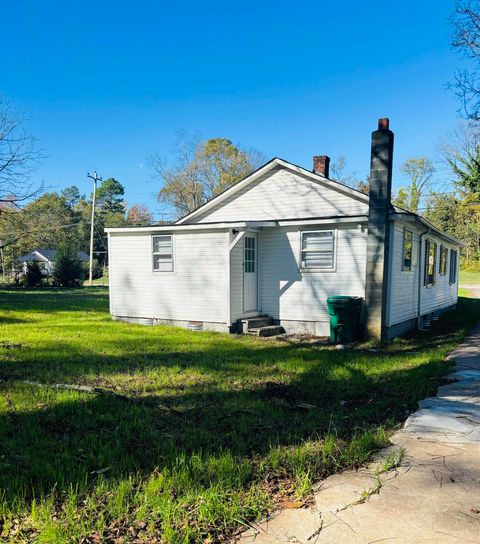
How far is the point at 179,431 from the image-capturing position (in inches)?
157

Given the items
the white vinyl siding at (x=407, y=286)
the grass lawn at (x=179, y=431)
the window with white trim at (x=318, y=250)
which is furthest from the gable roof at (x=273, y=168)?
the grass lawn at (x=179, y=431)

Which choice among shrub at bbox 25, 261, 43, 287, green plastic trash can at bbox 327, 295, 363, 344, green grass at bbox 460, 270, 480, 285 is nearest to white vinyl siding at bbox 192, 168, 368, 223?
green plastic trash can at bbox 327, 295, 363, 344

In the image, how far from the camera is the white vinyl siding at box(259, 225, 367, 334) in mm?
10250

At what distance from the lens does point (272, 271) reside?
1133 centimetres

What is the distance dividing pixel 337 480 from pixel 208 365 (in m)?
4.04

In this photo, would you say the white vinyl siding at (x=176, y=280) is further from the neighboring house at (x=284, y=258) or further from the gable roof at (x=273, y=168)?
the gable roof at (x=273, y=168)

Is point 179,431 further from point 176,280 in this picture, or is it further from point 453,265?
point 453,265

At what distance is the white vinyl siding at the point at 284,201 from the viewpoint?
11.5 metres

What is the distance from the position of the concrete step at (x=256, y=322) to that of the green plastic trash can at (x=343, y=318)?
1.97 m

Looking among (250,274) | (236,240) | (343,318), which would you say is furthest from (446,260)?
(236,240)

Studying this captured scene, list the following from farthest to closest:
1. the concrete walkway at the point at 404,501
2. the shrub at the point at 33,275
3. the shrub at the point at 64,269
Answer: the shrub at the point at 64,269
the shrub at the point at 33,275
the concrete walkway at the point at 404,501

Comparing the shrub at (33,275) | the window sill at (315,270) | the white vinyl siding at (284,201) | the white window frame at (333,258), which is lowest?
the shrub at (33,275)

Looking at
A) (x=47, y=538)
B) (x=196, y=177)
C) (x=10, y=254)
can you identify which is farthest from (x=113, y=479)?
(x=10, y=254)

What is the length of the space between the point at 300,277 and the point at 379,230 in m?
2.35
